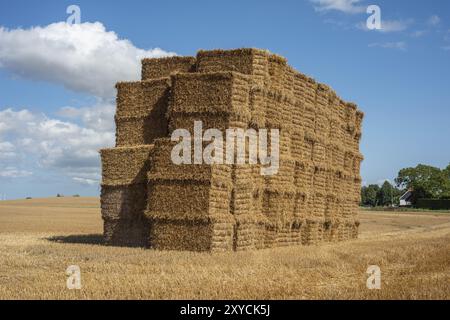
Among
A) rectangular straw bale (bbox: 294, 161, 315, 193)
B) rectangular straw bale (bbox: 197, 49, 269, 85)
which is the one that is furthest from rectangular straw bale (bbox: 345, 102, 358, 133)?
rectangular straw bale (bbox: 197, 49, 269, 85)

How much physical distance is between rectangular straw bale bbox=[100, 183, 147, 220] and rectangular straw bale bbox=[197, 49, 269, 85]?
4.02m

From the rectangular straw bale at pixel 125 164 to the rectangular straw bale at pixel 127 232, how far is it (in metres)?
1.19

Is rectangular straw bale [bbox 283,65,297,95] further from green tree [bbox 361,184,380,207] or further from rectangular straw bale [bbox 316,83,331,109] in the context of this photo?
green tree [bbox 361,184,380,207]

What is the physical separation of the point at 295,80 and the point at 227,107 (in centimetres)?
368

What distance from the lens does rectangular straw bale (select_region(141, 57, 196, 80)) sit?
59.4 ft

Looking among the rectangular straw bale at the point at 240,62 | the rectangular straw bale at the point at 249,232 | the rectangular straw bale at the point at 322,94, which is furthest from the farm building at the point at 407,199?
the rectangular straw bale at the point at 240,62

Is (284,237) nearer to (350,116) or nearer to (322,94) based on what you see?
(322,94)

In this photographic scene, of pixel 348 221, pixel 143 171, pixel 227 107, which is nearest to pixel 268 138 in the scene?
pixel 227 107

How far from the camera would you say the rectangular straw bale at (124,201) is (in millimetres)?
16781

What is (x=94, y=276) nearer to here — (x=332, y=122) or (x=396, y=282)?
(x=396, y=282)

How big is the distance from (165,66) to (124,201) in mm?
4646

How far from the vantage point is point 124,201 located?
17094 millimetres

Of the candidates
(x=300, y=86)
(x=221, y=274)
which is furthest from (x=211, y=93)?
(x=221, y=274)
